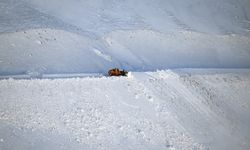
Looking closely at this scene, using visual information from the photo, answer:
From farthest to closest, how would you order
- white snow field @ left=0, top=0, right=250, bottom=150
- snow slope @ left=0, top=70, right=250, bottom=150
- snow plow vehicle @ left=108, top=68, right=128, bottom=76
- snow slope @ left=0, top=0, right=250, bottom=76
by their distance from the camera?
snow slope @ left=0, top=0, right=250, bottom=76
snow plow vehicle @ left=108, top=68, right=128, bottom=76
white snow field @ left=0, top=0, right=250, bottom=150
snow slope @ left=0, top=70, right=250, bottom=150

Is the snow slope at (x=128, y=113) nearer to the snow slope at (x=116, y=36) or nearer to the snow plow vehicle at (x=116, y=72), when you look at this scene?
the snow plow vehicle at (x=116, y=72)

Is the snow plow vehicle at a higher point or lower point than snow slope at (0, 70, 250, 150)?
higher

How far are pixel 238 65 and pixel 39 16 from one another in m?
3.38

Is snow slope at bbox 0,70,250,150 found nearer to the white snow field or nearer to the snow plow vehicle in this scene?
the white snow field

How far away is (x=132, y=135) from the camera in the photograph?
10.4ft

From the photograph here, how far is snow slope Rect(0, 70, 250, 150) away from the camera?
3016 mm

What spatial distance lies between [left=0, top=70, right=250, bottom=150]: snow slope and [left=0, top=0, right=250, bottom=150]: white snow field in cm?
1

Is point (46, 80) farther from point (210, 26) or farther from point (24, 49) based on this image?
point (210, 26)

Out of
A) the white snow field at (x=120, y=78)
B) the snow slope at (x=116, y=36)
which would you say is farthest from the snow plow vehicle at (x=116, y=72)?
the snow slope at (x=116, y=36)

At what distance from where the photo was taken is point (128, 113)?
3424mm

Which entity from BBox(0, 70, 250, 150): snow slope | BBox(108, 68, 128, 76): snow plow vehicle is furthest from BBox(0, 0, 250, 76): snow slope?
BBox(0, 70, 250, 150): snow slope

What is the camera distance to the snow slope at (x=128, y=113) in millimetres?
3016

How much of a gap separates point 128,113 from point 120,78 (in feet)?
1.98

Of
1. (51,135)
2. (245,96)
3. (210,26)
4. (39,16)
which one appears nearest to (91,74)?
(51,135)
